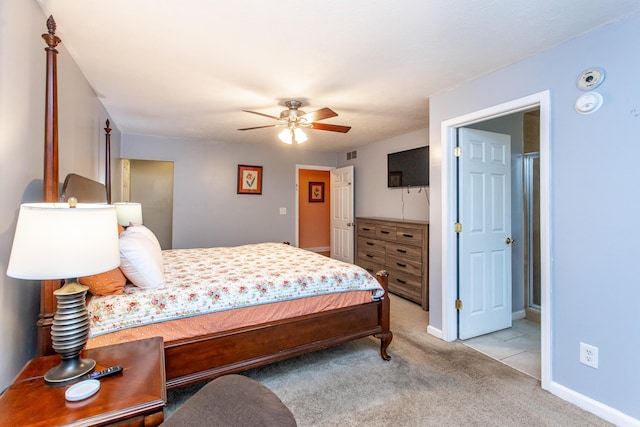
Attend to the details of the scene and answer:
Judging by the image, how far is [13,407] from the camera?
3.27 ft

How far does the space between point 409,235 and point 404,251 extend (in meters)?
0.24

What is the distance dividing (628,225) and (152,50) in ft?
10.4

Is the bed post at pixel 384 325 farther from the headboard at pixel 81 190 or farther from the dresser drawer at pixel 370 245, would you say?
the headboard at pixel 81 190

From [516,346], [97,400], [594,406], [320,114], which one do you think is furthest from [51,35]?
[516,346]

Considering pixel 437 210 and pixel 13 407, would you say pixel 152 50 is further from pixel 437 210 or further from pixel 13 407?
pixel 437 210

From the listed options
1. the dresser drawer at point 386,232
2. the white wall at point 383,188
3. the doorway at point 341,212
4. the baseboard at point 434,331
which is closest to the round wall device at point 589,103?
the baseboard at point 434,331

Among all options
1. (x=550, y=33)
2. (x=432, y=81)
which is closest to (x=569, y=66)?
(x=550, y=33)

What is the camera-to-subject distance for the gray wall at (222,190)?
489 centimetres

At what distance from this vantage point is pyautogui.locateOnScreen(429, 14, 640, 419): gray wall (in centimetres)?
173

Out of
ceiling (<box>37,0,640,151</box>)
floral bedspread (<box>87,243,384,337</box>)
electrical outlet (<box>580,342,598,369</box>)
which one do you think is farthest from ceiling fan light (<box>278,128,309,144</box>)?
electrical outlet (<box>580,342,598,369</box>)

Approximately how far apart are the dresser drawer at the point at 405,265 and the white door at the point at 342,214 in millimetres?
1378

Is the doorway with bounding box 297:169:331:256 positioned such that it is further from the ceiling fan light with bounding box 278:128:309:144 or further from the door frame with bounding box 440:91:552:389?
the door frame with bounding box 440:91:552:389

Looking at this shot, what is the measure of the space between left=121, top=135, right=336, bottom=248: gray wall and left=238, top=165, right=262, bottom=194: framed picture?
0.25ft

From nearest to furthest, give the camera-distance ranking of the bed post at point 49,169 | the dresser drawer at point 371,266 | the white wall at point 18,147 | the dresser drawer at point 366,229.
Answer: the white wall at point 18,147
the bed post at point 49,169
the dresser drawer at point 371,266
the dresser drawer at point 366,229
